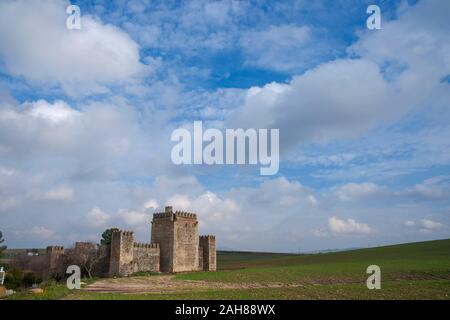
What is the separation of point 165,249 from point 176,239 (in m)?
1.85

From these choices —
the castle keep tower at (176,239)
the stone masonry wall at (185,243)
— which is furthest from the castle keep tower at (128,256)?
the stone masonry wall at (185,243)

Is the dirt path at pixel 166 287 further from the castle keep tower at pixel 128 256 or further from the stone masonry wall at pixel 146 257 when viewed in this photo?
the stone masonry wall at pixel 146 257

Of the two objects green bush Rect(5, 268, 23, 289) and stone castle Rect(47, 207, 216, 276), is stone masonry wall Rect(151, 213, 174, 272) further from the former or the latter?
green bush Rect(5, 268, 23, 289)

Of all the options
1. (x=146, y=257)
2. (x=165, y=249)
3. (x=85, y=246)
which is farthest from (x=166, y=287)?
(x=165, y=249)

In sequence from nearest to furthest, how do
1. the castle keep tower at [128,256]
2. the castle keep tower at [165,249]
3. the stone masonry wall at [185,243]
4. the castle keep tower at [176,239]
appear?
the castle keep tower at [128,256], the castle keep tower at [165,249], the castle keep tower at [176,239], the stone masonry wall at [185,243]

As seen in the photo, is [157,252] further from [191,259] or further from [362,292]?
[362,292]

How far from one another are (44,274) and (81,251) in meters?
4.90

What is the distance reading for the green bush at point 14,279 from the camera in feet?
122

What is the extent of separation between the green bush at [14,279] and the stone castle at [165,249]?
5.57 m

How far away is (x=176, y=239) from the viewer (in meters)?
50.0

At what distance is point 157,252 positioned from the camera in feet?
162

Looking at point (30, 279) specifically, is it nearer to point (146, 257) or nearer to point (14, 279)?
point (14, 279)

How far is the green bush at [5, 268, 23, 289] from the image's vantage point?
122 feet
